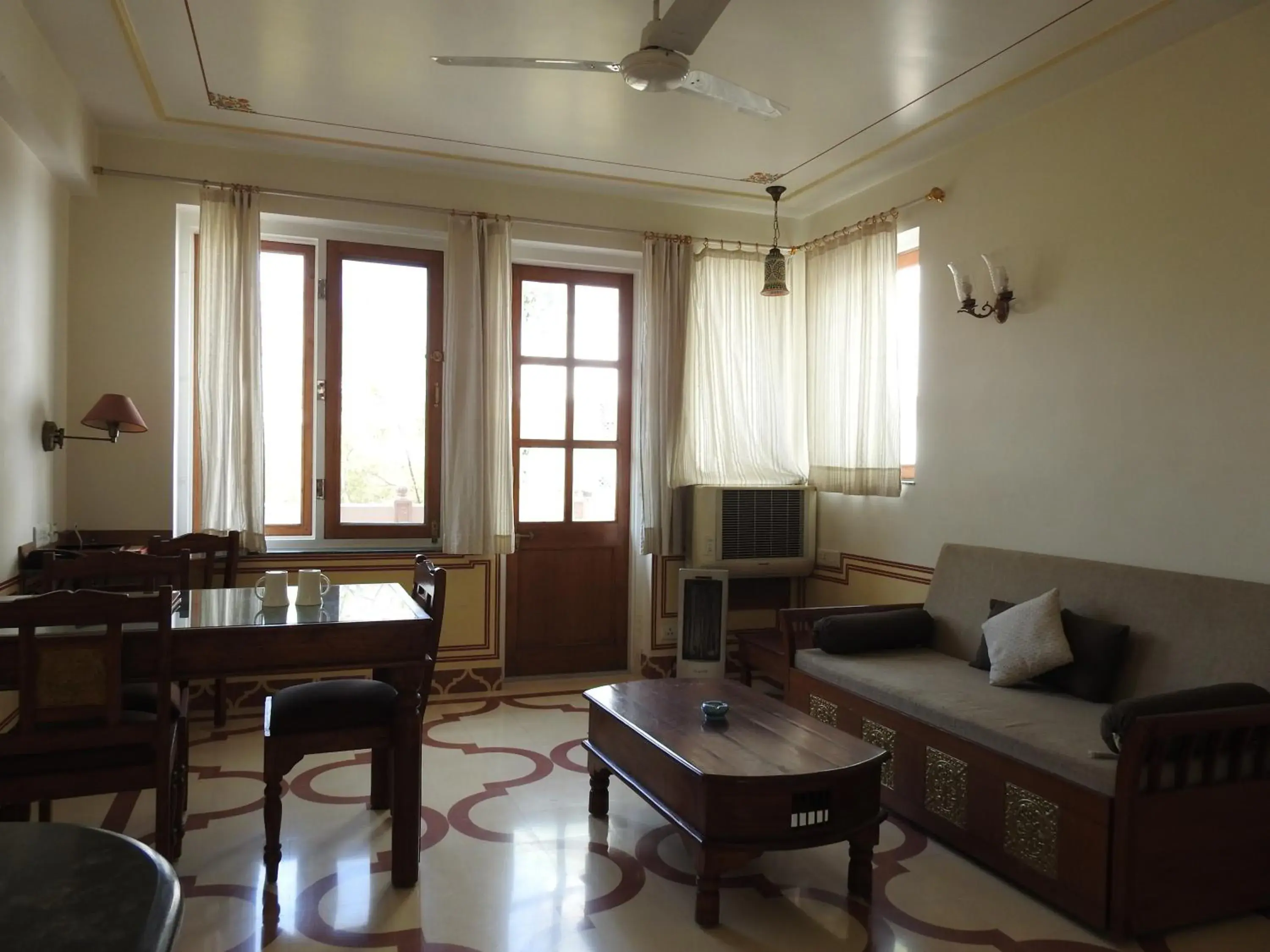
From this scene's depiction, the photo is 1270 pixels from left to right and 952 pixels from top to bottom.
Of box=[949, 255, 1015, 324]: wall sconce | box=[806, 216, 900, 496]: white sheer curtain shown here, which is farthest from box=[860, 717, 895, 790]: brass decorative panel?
box=[949, 255, 1015, 324]: wall sconce

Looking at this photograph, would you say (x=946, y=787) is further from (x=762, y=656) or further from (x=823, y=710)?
(x=762, y=656)

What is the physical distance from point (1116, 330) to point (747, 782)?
2.37m

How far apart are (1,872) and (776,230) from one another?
515cm

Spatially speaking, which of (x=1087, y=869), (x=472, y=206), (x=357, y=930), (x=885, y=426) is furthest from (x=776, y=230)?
(x=357, y=930)

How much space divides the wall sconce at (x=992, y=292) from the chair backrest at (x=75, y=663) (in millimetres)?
3495

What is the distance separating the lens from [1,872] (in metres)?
0.78

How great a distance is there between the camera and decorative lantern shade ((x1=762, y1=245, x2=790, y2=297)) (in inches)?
181

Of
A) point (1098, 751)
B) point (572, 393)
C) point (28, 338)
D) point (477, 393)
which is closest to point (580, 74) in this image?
point (477, 393)

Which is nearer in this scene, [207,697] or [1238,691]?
[1238,691]

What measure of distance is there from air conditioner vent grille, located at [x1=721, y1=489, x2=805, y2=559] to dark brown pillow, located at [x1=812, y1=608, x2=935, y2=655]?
3.70ft

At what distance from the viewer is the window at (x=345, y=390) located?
15.5ft

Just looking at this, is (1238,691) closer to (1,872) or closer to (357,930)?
(357,930)

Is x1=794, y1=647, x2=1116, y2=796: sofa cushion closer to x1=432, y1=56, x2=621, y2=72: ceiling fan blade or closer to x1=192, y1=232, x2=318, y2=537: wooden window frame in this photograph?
x1=432, y1=56, x2=621, y2=72: ceiling fan blade

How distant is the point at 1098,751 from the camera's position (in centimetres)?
259
